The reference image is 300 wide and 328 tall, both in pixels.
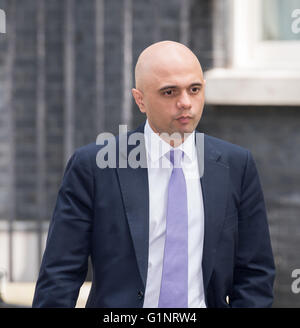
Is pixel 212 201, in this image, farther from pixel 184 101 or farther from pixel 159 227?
pixel 184 101

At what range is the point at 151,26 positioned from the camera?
17.8 feet

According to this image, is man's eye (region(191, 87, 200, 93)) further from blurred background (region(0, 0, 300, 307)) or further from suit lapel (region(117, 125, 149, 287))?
blurred background (region(0, 0, 300, 307))

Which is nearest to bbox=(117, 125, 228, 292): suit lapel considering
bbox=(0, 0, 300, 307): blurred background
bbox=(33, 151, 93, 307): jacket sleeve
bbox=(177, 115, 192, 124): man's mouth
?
bbox=(33, 151, 93, 307): jacket sleeve

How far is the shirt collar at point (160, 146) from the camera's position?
2178mm

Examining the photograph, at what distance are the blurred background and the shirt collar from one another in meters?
3.09

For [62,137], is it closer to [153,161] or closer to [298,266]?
[298,266]

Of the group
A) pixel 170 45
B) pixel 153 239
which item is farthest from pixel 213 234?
pixel 170 45

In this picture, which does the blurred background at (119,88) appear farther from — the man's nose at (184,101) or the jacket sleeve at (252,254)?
the man's nose at (184,101)

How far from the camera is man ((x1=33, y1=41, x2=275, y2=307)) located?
212 cm

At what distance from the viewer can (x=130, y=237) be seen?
6.99ft

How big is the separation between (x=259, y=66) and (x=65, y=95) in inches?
60.9

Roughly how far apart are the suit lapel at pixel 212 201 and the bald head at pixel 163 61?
1.06 feet

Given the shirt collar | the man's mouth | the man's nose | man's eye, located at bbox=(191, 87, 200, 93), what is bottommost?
the shirt collar

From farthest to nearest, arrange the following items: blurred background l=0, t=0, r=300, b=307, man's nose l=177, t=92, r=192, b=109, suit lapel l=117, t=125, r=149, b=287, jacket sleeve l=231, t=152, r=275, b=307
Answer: blurred background l=0, t=0, r=300, b=307
jacket sleeve l=231, t=152, r=275, b=307
suit lapel l=117, t=125, r=149, b=287
man's nose l=177, t=92, r=192, b=109
